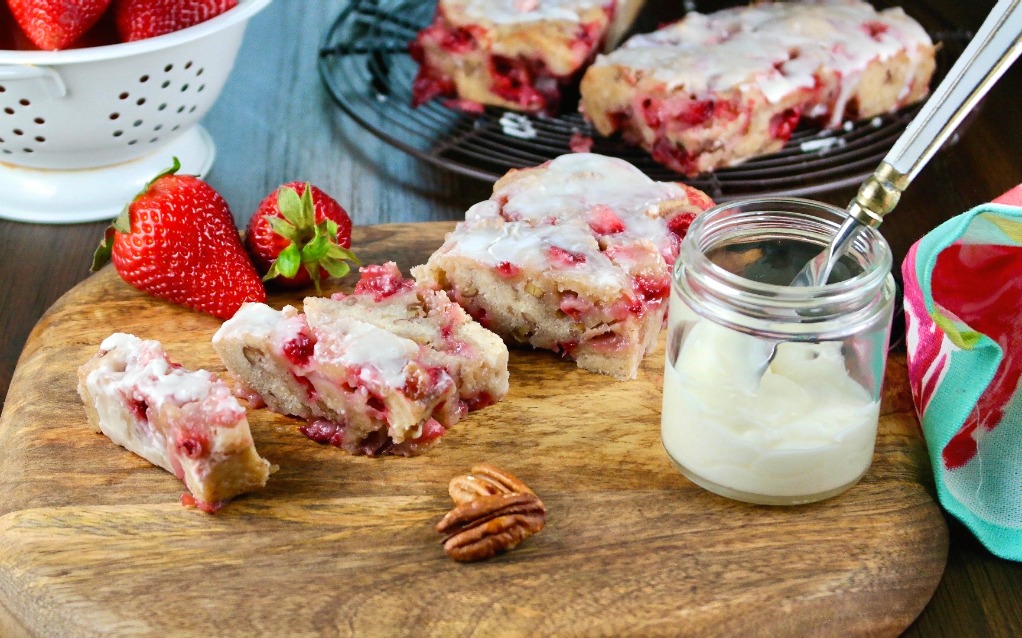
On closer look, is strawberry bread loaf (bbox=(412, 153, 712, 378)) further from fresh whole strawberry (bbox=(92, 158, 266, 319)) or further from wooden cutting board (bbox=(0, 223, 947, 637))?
fresh whole strawberry (bbox=(92, 158, 266, 319))

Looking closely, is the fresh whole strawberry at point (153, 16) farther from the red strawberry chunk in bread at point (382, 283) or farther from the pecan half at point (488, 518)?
the pecan half at point (488, 518)

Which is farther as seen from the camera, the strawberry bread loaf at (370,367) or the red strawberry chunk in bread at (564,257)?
the red strawberry chunk in bread at (564,257)

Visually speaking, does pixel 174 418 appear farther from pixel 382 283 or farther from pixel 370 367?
pixel 382 283

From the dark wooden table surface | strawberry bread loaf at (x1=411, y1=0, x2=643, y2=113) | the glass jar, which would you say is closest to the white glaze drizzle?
strawberry bread loaf at (x1=411, y1=0, x2=643, y2=113)

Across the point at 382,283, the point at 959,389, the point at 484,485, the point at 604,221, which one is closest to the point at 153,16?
the point at 382,283

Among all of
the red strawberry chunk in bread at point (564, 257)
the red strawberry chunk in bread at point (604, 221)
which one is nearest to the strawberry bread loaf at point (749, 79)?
the red strawberry chunk in bread at point (604, 221)

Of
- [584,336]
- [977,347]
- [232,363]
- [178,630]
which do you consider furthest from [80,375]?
[977,347]
